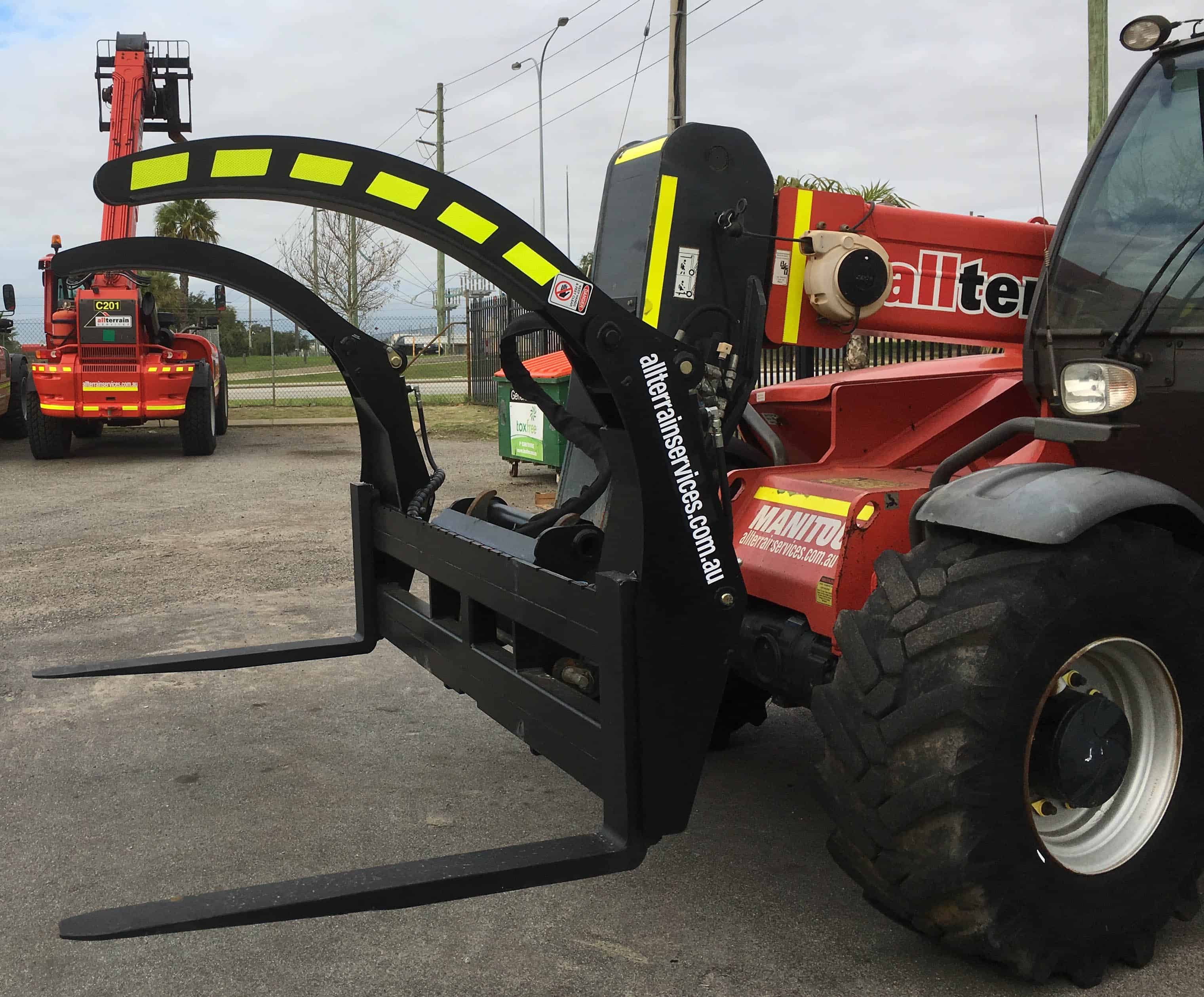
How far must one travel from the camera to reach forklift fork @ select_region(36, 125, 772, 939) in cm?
237

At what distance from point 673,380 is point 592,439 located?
1.07 m

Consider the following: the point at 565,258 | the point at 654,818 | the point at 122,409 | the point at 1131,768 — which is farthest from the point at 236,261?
the point at 122,409

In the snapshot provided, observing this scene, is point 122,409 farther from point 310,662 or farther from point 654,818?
point 654,818

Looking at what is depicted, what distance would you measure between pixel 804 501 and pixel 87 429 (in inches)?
607

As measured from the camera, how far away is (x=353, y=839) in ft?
11.5

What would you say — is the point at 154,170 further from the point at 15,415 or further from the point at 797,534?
the point at 15,415

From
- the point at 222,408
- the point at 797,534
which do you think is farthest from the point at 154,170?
the point at 222,408

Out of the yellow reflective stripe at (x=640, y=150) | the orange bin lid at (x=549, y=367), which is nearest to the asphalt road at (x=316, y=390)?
the orange bin lid at (x=549, y=367)

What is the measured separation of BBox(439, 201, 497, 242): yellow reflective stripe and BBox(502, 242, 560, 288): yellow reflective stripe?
6 centimetres

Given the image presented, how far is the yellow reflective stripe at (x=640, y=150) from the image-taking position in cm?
332

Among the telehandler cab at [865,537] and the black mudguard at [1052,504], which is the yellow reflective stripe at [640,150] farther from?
the black mudguard at [1052,504]

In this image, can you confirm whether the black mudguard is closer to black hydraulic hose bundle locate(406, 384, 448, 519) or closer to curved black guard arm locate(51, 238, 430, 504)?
black hydraulic hose bundle locate(406, 384, 448, 519)

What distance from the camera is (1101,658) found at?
278 cm

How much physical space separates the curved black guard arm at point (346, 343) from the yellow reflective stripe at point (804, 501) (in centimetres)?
125
